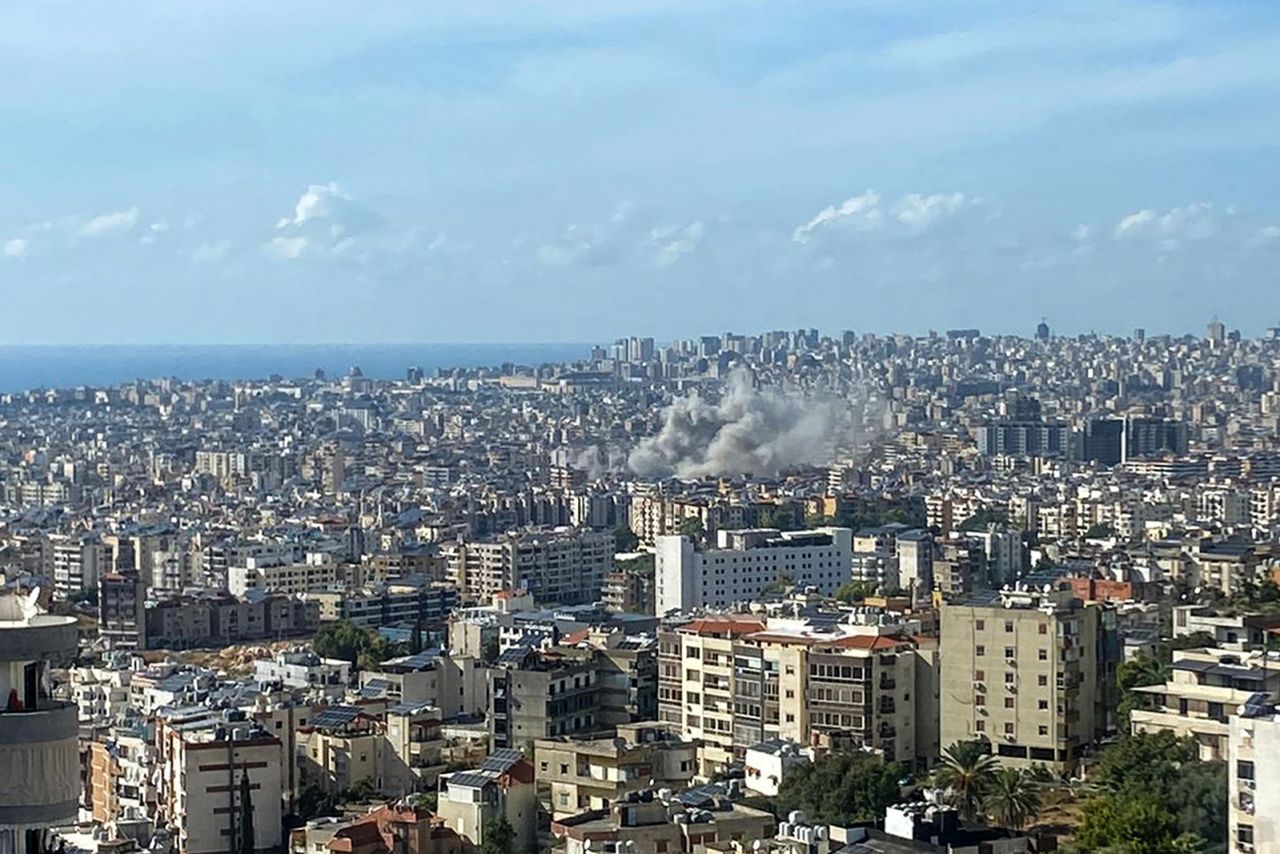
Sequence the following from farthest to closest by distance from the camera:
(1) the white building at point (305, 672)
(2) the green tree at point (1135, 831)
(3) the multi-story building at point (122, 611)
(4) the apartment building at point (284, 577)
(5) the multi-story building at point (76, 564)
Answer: (5) the multi-story building at point (76, 564)
(4) the apartment building at point (284, 577)
(3) the multi-story building at point (122, 611)
(1) the white building at point (305, 672)
(2) the green tree at point (1135, 831)

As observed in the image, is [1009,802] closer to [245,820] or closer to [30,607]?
[245,820]

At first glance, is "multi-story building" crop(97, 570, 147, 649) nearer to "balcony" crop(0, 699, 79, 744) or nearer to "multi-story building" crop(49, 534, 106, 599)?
"multi-story building" crop(49, 534, 106, 599)

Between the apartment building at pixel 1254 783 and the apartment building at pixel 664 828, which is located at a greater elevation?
the apartment building at pixel 1254 783

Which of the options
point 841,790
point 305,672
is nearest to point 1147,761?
point 841,790

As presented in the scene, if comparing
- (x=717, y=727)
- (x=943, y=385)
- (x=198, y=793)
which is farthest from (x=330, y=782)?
(x=943, y=385)

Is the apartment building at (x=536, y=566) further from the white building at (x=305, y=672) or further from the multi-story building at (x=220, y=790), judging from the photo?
the multi-story building at (x=220, y=790)

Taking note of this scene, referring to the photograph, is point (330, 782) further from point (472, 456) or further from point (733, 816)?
point (472, 456)

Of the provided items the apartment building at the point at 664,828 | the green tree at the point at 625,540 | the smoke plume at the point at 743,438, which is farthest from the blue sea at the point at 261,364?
the apartment building at the point at 664,828
